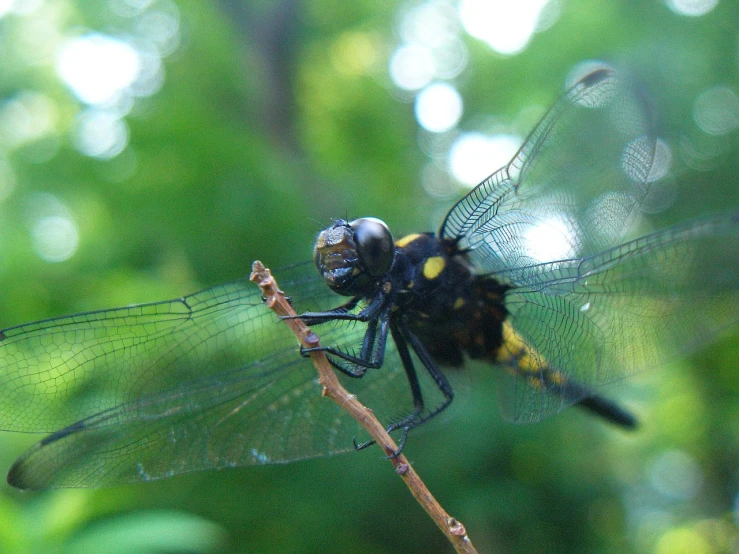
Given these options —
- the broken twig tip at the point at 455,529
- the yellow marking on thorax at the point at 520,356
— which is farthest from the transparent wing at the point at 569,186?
the broken twig tip at the point at 455,529

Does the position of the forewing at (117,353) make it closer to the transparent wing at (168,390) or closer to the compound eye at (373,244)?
the transparent wing at (168,390)

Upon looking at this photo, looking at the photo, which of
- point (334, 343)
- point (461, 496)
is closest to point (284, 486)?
point (461, 496)

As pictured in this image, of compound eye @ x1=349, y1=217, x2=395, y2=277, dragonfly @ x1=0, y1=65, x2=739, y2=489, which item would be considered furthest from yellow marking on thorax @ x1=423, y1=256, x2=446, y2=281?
compound eye @ x1=349, y1=217, x2=395, y2=277

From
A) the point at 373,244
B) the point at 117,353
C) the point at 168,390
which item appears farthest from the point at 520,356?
the point at 117,353

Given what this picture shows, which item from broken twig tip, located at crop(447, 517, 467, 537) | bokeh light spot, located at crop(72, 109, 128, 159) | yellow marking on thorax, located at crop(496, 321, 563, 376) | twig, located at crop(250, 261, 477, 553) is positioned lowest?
yellow marking on thorax, located at crop(496, 321, 563, 376)

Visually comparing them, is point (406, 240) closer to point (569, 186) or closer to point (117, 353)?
point (569, 186)

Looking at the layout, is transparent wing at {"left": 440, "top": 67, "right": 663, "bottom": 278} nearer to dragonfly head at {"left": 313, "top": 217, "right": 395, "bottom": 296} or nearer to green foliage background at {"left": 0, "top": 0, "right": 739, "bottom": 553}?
dragonfly head at {"left": 313, "top": 217, "right": 395, "bottom": 296}
